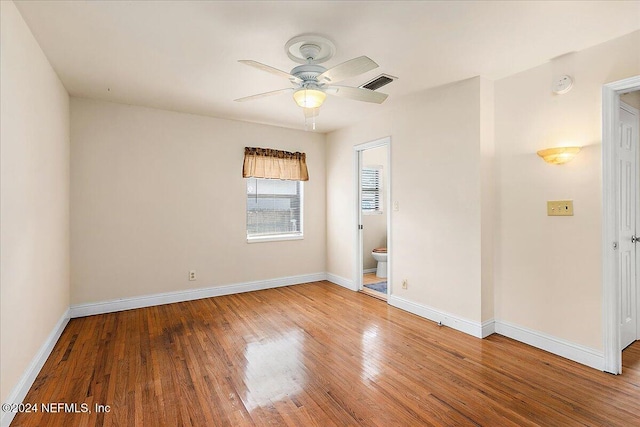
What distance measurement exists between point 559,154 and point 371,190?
3510mm

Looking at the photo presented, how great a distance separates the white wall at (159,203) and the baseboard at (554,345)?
3.12 m

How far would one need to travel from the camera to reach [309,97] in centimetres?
237

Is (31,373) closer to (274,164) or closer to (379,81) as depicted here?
(274,164)

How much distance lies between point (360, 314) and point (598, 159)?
8.75 ft

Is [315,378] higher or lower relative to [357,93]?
lower

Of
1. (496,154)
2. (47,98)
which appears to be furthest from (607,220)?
(47,98)

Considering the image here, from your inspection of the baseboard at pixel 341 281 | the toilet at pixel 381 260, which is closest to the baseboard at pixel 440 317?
the baseboard at pixel 341 281

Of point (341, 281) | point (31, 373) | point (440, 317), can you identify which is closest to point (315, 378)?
point (440, 317)

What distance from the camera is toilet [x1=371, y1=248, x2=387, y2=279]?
211 inches

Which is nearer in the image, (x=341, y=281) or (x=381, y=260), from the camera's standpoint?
(x=341, y=281)

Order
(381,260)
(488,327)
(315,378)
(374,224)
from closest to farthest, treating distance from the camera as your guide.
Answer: (315,378) < (488,327) < (381,260) < (374,224)

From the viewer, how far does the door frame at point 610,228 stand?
232 centimetres

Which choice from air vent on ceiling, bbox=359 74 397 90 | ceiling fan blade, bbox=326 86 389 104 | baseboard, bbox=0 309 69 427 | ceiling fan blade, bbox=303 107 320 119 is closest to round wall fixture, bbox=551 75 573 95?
air vent on ceiling, bbox=359 74 397 90

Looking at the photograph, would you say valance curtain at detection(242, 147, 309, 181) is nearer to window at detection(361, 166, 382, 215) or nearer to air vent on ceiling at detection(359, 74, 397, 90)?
window at detection(361, 166, 382, 215)
